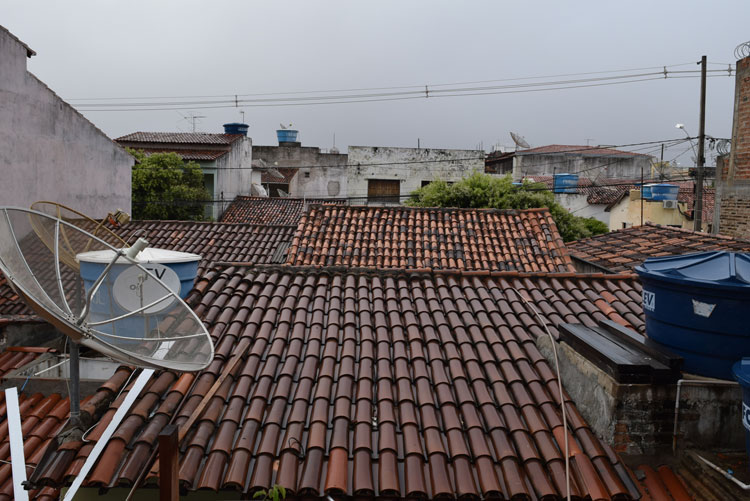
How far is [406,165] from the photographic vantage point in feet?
99.3

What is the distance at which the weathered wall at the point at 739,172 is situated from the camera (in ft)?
40.3

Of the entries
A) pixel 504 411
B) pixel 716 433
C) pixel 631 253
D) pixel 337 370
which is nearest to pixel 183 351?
pixel 337 370

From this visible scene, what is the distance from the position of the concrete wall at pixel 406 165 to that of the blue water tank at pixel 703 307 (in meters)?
26.1

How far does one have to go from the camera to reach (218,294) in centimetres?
648

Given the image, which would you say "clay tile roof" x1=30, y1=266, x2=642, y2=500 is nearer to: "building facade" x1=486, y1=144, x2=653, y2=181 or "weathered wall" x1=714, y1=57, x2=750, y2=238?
"weathered wall" x1=714, y1=57, x2=750, y2=238

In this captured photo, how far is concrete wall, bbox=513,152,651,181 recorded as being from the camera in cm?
4103

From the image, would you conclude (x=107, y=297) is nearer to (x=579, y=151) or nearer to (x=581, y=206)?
(x=581, y=206)

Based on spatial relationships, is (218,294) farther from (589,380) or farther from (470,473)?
(589,380)

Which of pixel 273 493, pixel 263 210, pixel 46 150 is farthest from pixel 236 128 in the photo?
pixel 273 493

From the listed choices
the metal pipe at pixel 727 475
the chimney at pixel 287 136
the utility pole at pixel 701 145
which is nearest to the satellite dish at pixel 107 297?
the metal pipe at pixel 727 475

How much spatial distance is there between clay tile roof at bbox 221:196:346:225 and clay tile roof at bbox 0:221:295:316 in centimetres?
1083

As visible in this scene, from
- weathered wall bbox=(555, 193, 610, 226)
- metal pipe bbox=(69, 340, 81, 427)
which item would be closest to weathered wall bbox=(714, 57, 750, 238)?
metal pipe bbox=(69, 340, 81, 427)

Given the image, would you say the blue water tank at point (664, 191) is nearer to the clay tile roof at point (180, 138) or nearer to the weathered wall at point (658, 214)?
the weathered wall at point (658, 214)

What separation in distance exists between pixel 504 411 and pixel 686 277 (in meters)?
1.79
